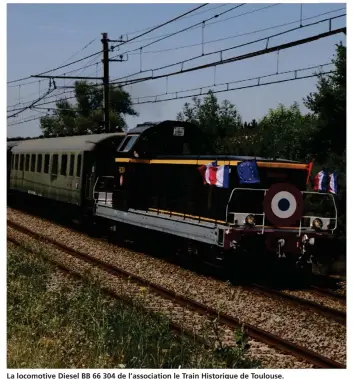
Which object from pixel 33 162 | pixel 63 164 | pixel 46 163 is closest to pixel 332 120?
pixel 63 164

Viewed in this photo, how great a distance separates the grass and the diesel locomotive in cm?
308

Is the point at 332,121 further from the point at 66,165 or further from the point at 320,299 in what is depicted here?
the point at 66,165

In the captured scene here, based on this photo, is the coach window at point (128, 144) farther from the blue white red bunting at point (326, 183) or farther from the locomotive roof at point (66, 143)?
the blue white red bunting at point (326, 183)

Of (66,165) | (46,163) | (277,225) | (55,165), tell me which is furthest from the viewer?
(46,163)

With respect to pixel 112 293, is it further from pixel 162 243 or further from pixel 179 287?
pixel 162 243

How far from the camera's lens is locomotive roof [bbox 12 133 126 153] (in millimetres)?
17891

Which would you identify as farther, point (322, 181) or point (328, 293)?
point (322, 181)

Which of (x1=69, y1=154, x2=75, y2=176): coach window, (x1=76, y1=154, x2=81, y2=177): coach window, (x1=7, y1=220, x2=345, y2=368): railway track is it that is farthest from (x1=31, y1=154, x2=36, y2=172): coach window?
(x1=7, y1=220, x2=345, y2=368): railway track

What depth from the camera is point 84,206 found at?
18.2 metres

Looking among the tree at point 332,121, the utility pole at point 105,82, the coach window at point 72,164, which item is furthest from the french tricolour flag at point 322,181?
the utility pole at point 105,82

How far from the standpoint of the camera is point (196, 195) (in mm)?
13188

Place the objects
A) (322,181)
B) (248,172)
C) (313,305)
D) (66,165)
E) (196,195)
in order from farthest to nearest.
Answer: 1. (66,165)
2. (196,195)
3. (322,181)
4. (248,172)
5. (313,305)

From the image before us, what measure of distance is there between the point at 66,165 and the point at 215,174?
8.45 meters

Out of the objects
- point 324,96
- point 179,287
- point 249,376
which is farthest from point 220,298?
point 324,96
